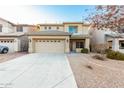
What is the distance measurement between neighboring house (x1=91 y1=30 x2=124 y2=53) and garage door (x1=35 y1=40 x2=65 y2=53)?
6.08 meters

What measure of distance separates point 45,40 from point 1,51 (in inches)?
239

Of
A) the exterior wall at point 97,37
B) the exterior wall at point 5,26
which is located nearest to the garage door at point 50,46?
the exterior wall at point 97,37

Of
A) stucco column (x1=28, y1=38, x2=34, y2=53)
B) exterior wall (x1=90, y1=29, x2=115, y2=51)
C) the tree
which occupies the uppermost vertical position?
the tree

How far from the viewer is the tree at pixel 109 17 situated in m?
10.6

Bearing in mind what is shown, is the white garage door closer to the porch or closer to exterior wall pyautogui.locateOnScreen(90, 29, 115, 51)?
the porch

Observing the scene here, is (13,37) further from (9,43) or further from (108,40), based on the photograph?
(108,40)

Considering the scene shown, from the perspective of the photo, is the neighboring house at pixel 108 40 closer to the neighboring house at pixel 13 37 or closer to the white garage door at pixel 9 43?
the neighboring house at pixel 13 37

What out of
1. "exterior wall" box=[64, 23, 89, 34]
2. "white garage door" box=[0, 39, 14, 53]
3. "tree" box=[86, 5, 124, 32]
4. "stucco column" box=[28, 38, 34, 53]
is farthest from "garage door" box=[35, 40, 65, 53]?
"tree" box=[86, 5, 124, 32]

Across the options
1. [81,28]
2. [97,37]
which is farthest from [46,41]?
[97,37]

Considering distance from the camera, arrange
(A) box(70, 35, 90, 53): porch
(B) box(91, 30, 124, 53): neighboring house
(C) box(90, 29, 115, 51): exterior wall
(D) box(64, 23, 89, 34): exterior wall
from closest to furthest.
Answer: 1. (B) box(91, 30, 124, 53): neighboring house
2. (A) box(70, 35, 90, 53): porch
3. (C) box(90, 29, 115, 51): exterior wall
4. (D) box(64, 23, 89, 34): exterior wall

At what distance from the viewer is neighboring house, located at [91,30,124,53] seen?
22.7 m
